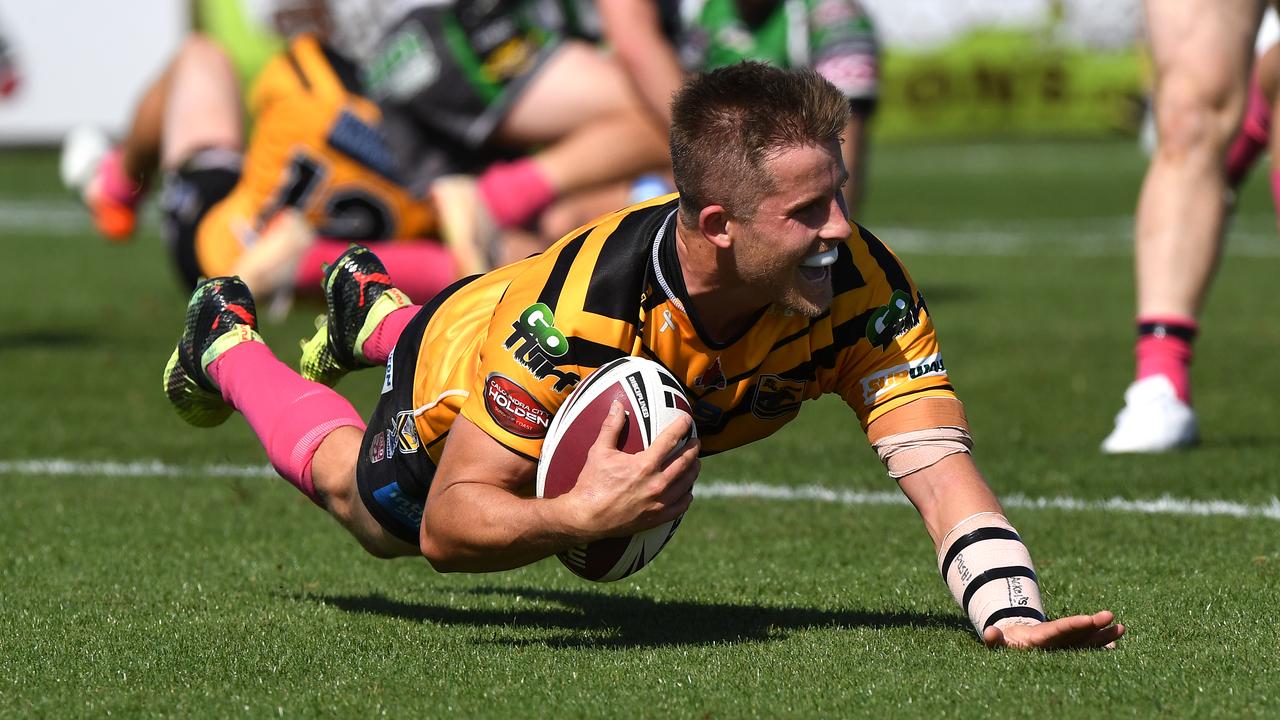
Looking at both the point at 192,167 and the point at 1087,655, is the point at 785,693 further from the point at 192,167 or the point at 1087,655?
the point at 192,167

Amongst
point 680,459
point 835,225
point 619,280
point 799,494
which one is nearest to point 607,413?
point 680,459

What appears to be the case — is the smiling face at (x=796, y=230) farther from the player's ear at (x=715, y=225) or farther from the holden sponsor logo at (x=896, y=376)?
the holden sponsor logo at (x=896, y=376)

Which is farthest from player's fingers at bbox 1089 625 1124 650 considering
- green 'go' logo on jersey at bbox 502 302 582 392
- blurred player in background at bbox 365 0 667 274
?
blurred player in background at bbox 365 0 667 274

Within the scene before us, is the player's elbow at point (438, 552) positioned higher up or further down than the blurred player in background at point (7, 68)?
higher up

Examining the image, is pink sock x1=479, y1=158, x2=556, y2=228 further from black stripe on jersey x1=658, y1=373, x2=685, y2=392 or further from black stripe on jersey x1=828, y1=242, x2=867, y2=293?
black stripe on jersey x1=658, y1=373, x2=685, y2=392

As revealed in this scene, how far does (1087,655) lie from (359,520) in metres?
1.64

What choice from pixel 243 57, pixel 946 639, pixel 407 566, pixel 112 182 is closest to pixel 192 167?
pixel 112 182

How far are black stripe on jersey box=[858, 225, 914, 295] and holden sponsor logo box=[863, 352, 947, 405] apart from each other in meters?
0.15

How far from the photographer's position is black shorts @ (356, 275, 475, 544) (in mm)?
4078

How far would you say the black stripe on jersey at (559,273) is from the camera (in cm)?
371

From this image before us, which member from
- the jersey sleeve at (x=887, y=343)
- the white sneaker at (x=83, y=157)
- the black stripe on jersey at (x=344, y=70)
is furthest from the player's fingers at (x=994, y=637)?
the white sneaker at (x=83, y=157)

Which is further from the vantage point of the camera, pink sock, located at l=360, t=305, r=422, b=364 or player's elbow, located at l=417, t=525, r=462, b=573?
pink sock, located at l=360, t=305, r=422, b=364

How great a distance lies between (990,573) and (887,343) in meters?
0.52

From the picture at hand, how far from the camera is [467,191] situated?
9961mm
